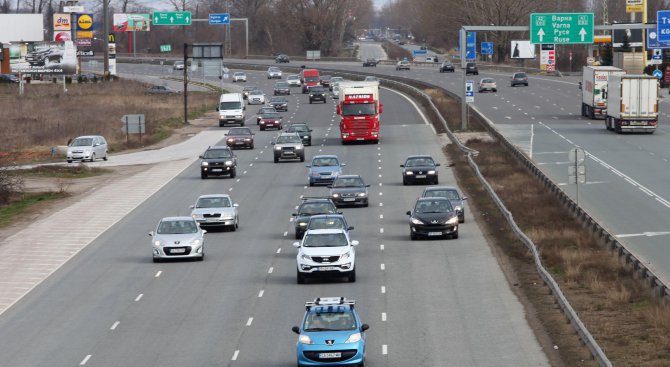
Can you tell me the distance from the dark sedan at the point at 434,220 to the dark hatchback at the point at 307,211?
10.8 feet

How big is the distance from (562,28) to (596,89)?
42.1 ft

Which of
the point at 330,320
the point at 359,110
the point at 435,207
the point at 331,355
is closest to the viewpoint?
the point at 331,355

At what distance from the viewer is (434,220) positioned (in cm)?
4109

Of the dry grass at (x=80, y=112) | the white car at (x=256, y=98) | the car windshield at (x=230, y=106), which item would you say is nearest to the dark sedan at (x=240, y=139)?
the dry grass at (x=80, y=112)

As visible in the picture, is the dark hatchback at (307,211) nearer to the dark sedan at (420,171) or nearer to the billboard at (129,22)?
the dark sedan at (420,171)

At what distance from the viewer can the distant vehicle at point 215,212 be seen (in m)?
43.9

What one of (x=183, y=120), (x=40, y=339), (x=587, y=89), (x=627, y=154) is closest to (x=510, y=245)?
(x=40, y=339)

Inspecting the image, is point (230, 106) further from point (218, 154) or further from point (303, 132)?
point (218, 154)

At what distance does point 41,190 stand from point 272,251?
76.7 ft

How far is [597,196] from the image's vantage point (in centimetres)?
5006

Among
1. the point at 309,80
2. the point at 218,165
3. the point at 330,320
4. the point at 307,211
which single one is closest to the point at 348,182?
the point at 307,211

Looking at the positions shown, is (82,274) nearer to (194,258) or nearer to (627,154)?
(194,258)

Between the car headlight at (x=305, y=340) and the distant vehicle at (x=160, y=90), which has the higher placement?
the distant vehicle at (x=160, y=90)

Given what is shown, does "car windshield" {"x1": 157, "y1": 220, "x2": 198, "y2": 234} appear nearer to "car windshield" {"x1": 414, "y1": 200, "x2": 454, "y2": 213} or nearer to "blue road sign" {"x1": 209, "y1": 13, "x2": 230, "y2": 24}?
"car windshield" {"x1": 414, "y1": 200, "x2": 454, "y2": 213}
